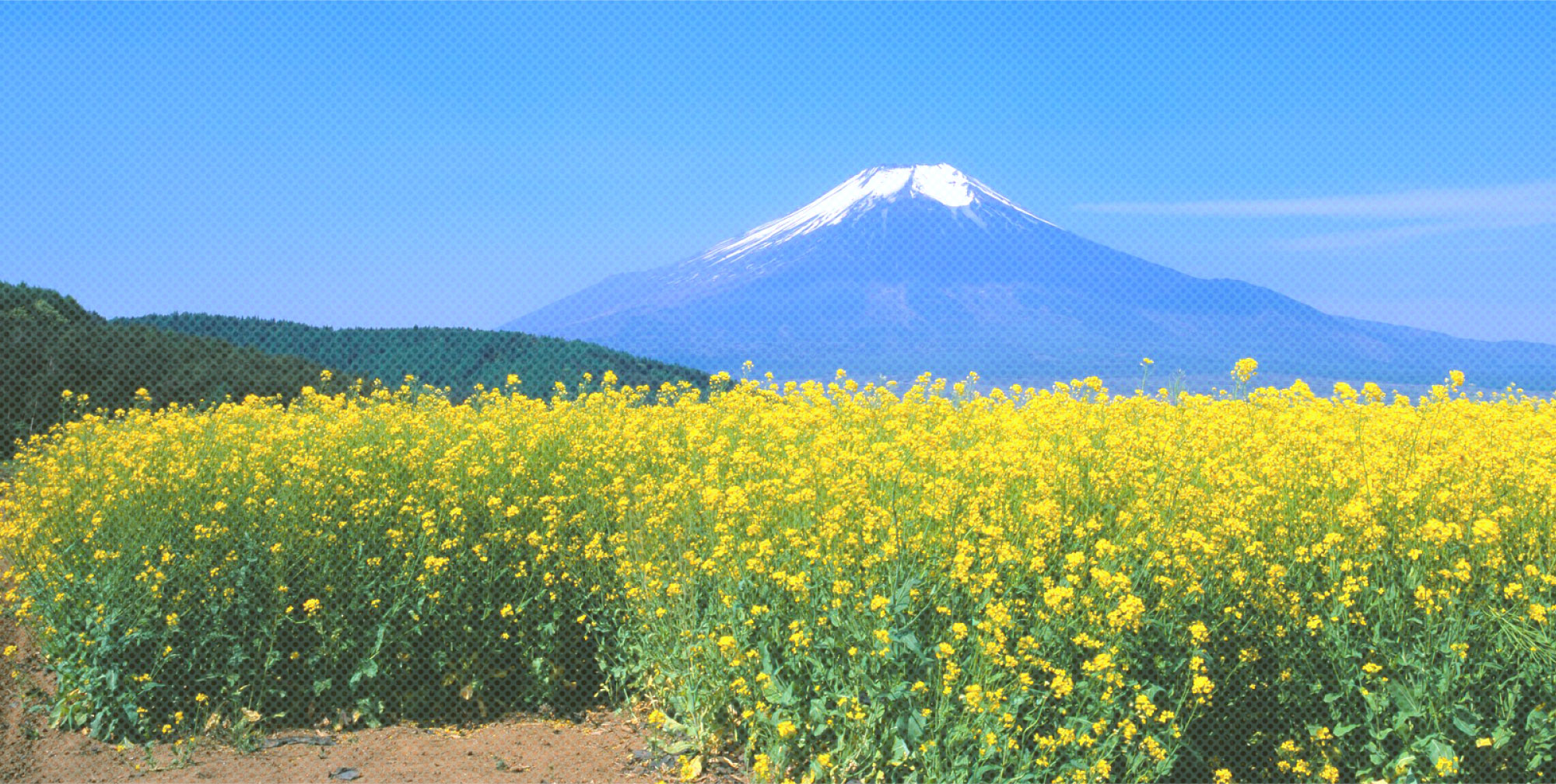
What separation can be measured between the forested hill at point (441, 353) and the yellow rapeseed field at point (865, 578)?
514 inches

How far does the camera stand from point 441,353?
2525cm

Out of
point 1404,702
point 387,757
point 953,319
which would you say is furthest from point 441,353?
point 953,319

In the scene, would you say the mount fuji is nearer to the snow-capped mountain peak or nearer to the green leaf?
the snow-capped mountain peak

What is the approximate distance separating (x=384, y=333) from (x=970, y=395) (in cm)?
2309

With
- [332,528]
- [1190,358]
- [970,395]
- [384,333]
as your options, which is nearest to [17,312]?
[384,333]

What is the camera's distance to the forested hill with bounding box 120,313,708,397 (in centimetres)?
2127

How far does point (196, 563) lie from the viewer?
580 cm

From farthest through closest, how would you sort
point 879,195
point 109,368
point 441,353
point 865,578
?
point 879,195, point 441,353, point 109,368, point 865,578

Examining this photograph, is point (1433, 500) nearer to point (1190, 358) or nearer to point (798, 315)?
point (1190, 358)

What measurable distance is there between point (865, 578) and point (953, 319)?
158107 millimetres

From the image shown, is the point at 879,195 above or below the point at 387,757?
above

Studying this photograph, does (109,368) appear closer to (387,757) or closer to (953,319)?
(387,757)

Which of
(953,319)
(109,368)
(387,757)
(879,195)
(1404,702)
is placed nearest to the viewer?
(1404,702)

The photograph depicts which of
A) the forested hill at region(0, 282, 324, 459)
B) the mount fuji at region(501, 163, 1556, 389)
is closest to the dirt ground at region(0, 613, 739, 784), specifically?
the forested hill at region(0, 282, 324, 459)
